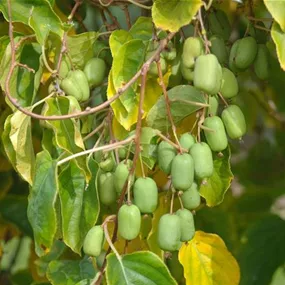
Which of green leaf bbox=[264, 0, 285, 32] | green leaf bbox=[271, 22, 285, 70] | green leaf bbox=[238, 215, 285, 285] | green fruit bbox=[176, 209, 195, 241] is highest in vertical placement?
green leaf bbox=[264, 0, 285, 32]

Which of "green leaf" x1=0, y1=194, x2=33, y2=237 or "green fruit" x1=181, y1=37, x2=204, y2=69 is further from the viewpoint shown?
"green leaf" x1=0, y1=194, x2=33, y2=237

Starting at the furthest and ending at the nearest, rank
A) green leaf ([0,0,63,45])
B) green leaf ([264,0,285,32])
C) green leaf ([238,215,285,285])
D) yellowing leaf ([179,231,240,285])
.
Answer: green leaf ([238,215,285,285]), yellowing leaf ([179,231,240,285]), green leaf ([0,0,63,45]), green leaf ([264,0,285,32])

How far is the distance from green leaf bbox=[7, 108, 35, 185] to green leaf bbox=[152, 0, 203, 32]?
183 mm

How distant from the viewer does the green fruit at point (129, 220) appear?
3.27ft

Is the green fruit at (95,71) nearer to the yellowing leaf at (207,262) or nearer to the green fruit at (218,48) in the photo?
the green fruit at (218,48)

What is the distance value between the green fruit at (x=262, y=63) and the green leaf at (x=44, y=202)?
26 centimetres

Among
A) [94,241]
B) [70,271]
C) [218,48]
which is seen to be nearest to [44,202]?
[94,241]

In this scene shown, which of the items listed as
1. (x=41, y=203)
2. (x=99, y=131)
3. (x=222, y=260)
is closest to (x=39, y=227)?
(x=41, y=203)

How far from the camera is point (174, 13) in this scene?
101 centimetres

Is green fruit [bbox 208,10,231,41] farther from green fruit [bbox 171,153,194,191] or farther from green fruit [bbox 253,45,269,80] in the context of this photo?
green fruit [bbox 171,153,194,191]

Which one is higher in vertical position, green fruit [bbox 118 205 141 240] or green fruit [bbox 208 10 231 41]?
green fruit [bbox 208 10 231 41]

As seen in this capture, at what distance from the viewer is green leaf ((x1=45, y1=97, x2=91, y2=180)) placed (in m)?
1.04

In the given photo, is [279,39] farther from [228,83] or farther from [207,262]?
[207,262]

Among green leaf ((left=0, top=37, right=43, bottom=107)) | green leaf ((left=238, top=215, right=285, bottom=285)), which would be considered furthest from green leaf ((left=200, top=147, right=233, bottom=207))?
green leaf ((left=238, top=215, right=285, bottom=285))
